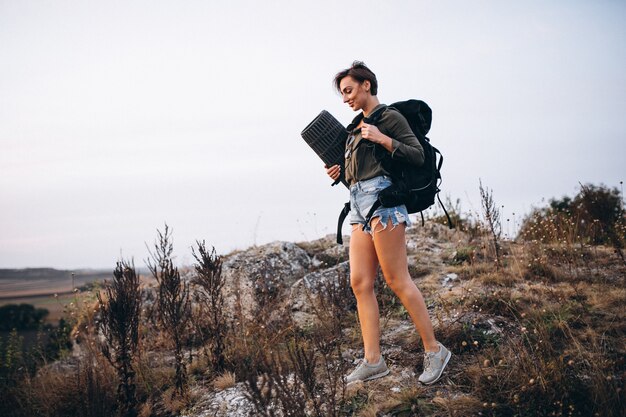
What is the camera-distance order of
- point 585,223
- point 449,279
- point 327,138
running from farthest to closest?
point 585,223 < point 449,279 < point 327,138

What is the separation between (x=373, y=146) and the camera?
105 inches

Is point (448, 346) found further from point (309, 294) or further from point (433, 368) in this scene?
point (309, 294)

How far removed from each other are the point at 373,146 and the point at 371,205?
16.3 inches

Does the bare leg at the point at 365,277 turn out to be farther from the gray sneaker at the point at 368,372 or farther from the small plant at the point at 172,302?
the small plant at the point at 172,302

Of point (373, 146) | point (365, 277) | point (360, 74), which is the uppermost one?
point (360, 74)

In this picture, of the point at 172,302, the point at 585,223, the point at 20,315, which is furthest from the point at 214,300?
the point at 20,315

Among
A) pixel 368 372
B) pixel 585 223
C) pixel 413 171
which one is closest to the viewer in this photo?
pixel 413 171

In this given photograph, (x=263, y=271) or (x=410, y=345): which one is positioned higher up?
(x=263, y=271)

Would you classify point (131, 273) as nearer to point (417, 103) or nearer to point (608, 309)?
point (417, 103)

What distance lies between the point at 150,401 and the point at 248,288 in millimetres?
2090

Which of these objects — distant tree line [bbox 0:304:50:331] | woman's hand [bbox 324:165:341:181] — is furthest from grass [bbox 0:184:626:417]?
distant tree line [bbox 0:304:50:331]

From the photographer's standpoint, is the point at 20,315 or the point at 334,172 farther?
the point at 20,315

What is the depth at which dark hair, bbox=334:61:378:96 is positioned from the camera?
280 centimetres

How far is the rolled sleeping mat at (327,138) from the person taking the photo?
117 inches
